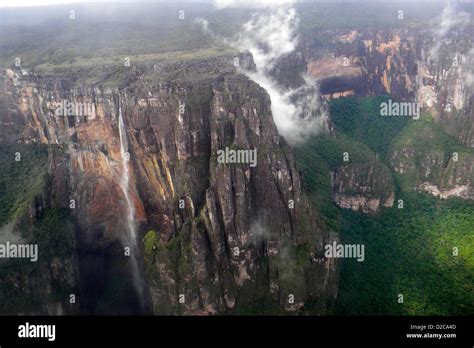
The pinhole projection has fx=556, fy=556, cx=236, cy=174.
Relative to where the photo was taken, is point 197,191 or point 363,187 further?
point 363,187

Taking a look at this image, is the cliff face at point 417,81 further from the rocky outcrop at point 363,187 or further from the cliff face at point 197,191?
the cliff face at point 197,191

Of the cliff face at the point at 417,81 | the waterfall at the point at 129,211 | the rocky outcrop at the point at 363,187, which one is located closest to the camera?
the waterfall at the point at 129,211

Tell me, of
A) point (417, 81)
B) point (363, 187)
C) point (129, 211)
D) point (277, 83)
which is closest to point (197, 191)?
point (129, 211)

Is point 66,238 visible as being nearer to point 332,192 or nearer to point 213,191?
point 213,191

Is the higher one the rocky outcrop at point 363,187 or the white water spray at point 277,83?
the white water spray at point 277,83

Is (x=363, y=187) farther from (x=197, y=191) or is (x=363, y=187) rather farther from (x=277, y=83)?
(x=197, y=191)

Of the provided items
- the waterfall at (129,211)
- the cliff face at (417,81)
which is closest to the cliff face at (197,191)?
the waterfall at (129,211)
